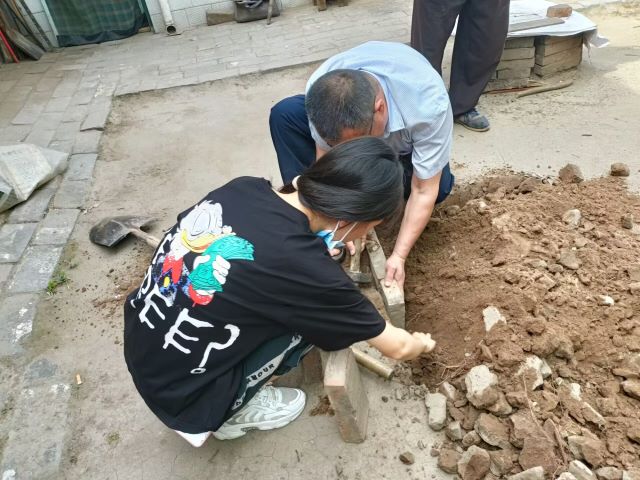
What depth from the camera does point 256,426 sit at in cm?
210

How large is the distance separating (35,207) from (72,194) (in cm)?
27

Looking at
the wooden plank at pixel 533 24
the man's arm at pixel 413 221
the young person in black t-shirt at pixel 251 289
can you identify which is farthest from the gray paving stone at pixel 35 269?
the wooden plank at pixel 533 24

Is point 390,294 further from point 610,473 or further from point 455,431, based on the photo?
point 610,473

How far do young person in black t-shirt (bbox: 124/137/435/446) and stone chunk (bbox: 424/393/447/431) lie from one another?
1.19 ft

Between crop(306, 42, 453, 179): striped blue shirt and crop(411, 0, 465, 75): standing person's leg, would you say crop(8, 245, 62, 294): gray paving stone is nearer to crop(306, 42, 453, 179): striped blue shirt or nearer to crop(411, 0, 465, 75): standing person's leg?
crop(306, 42, 453, 179): striped blue shirt

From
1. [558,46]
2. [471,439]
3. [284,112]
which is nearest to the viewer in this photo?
[471,439]

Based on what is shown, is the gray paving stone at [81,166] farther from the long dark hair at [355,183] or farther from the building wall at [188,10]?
the building wall at [188,10]

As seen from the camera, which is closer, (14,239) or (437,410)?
(437,410)

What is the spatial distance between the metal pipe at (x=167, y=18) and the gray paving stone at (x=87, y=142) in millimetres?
2781

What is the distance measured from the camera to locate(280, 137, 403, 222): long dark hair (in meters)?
1.54

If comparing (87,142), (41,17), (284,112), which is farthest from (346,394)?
(41,17)

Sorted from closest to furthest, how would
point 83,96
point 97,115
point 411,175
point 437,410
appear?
A: point 437,410
point 411,175
point 97,115
point 83,96

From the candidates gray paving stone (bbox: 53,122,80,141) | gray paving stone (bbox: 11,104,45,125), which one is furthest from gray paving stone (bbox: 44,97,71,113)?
gray paving stone (bbox: 53,122,80,141)

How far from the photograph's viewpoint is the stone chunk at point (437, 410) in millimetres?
2023
